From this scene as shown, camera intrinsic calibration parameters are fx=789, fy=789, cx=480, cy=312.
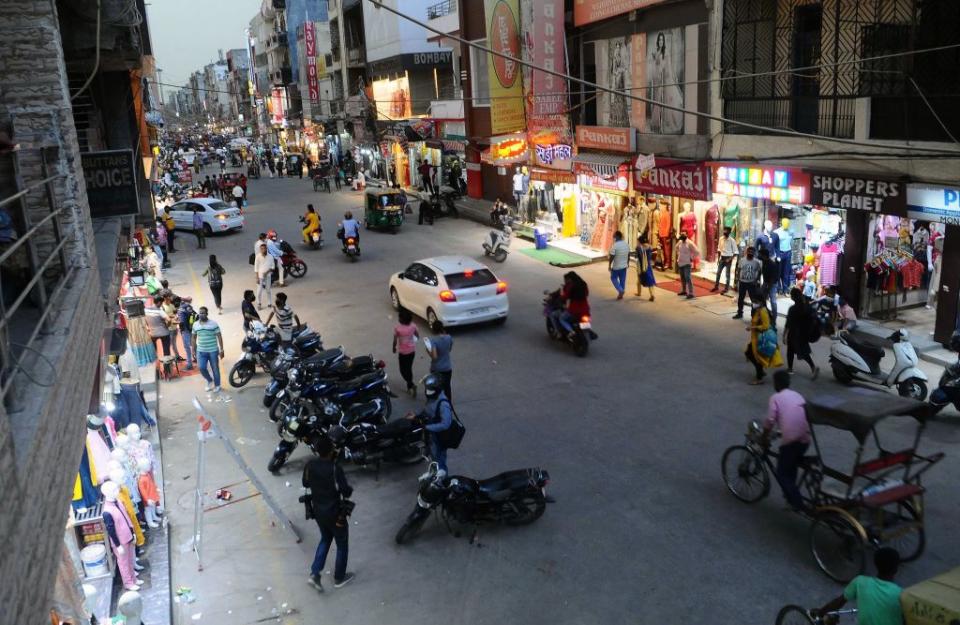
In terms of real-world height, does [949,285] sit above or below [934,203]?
below

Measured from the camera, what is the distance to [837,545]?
7918 millimetres

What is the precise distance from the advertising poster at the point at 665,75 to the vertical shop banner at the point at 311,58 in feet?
165

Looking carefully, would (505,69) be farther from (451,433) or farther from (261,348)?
(451,433)

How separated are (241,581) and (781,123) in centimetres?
1394

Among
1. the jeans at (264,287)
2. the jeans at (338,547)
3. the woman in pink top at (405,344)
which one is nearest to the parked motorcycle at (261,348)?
the woman in pink top at (405,344)

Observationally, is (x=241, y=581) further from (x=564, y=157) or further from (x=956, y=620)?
(x=564, y=157)

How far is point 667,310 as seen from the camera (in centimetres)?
1800

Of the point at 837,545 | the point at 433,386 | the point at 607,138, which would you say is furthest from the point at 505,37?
the point at 837,545

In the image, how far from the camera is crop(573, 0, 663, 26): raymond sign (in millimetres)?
20672

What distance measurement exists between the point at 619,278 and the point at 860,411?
1143cm

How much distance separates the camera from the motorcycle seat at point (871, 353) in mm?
12602

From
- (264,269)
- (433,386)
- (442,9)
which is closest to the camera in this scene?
(433,386)

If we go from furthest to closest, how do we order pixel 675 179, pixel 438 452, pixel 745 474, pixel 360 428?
pixel 675 179
pixel 360 428
pixel 438 452
pixel 745 474

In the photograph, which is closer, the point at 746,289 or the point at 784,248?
the point at 746,289
